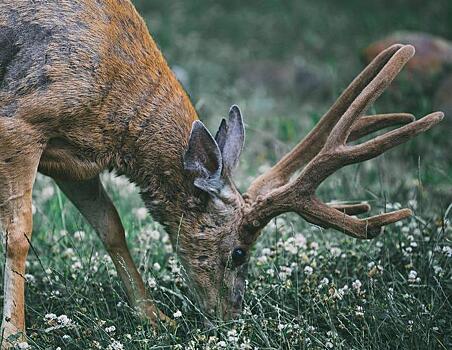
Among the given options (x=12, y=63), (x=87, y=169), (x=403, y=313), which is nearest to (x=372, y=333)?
(x=403, y=313)

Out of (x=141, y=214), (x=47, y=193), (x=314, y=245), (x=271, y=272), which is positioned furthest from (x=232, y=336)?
(x=47, y=193)

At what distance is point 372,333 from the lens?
14.0 ft

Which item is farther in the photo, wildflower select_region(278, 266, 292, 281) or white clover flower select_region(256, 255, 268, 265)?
white clover flower select_region(256, 255, 268, 265)

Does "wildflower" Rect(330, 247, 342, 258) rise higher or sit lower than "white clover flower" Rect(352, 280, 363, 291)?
lower

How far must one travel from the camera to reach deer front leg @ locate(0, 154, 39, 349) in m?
4.38

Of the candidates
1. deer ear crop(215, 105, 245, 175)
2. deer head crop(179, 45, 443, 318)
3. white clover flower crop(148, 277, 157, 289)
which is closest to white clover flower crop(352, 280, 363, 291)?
deer head crop(179, 45, 443, 318)

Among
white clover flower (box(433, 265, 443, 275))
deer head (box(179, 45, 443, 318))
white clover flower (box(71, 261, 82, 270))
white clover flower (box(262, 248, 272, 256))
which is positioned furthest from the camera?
white clover flower (box(262, 248, 272, 256))

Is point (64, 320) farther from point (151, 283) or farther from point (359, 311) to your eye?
point (359, 311)

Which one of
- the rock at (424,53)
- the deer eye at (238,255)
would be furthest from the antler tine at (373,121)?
the rock at (424,53)

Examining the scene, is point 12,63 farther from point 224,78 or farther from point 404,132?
point 224,78

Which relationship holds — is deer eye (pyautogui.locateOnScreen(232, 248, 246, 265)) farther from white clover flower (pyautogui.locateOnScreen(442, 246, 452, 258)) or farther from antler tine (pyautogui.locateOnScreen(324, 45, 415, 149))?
white clover flower (pyautogui.locateOnScreen(442, 246, 452, 258))

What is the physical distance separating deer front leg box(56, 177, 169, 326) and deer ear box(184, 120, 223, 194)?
2.54 feet

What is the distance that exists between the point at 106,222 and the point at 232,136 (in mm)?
969

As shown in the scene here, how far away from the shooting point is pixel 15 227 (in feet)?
14.6
